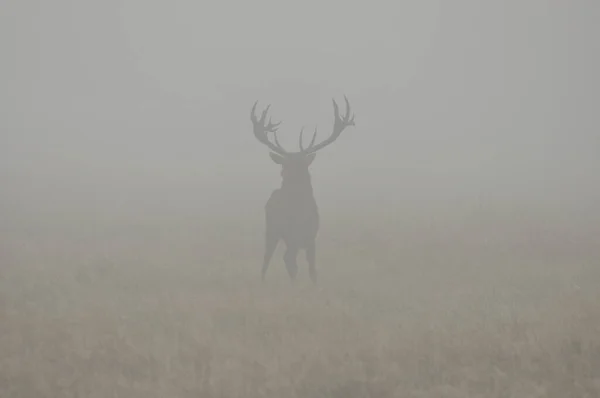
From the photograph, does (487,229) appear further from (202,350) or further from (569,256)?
(202,350)

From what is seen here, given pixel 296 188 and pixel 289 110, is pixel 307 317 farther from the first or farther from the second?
pixel 289 110

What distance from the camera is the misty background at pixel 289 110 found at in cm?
2230

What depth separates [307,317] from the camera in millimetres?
7617

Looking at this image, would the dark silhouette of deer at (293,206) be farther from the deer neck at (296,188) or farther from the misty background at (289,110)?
the misty background at (289,110)

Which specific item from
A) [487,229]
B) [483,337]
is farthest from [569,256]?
[483,337]

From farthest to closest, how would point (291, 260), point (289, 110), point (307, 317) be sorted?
point (289, 110), point (291, 260), point (307, 317)

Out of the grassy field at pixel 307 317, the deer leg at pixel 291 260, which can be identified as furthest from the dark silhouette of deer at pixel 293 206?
the grassy field at pixel 307 317

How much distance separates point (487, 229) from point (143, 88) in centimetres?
5414

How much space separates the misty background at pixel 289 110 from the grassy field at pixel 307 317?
5.65 metres

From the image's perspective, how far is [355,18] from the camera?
13062cm

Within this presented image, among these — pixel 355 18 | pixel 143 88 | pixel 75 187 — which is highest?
pixel 355 18

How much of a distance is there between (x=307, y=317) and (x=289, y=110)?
114 ft

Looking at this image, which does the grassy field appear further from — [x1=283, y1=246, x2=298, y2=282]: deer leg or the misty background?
the misty background

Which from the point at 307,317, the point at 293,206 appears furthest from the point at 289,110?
the point at 307,317
